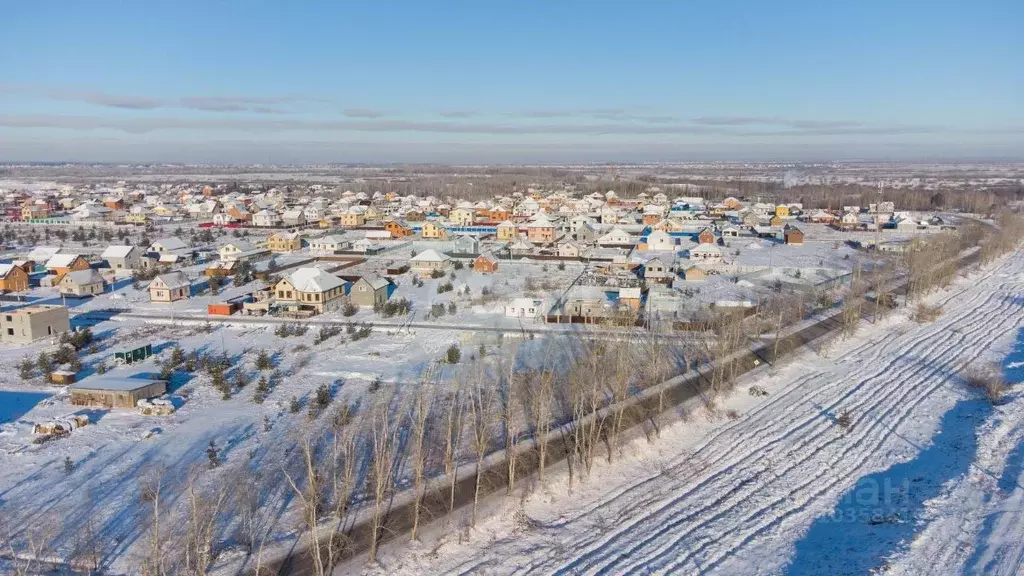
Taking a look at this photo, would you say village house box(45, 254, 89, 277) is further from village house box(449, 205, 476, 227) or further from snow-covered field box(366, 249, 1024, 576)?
village house box(449, 205, 476, 227)

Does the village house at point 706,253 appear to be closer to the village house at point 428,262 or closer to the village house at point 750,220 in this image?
the village house at point 428,262

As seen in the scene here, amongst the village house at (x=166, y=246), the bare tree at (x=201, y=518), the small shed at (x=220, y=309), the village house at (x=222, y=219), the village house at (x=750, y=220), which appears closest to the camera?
the bare tree at (x=201, y=518)

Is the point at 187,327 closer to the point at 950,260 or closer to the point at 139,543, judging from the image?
the point at 139,543

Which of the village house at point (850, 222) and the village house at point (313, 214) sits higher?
the village house at point (313, 214)

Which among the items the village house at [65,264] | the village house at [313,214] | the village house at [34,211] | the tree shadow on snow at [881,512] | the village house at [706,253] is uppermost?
the village house at [34,211]

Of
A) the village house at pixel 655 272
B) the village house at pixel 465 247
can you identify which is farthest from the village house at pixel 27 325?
the village house at pixel 655 272

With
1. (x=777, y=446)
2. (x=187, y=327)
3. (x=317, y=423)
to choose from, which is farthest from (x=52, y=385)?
(x=777, y=446)

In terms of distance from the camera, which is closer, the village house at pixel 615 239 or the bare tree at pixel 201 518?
the bare tree at pixel 201 518

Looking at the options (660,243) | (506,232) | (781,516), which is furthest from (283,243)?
(781,516)
